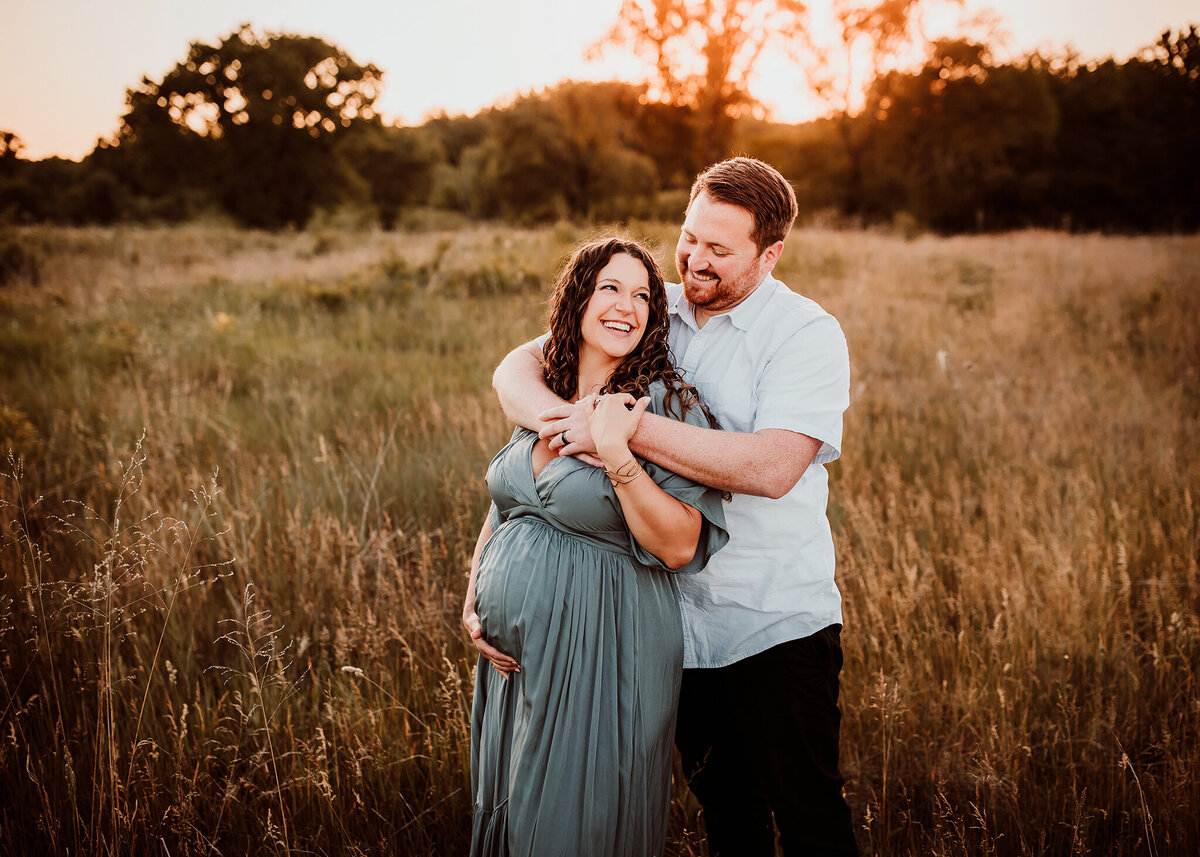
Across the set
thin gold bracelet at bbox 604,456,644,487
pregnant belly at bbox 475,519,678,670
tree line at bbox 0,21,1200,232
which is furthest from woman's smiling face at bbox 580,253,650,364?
tree line at bbox 0,21,1200,232

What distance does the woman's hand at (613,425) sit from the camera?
5.81 feet

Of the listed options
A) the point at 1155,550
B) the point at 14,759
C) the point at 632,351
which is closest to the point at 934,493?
the point at 1155,550

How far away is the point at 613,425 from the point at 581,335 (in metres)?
0.61

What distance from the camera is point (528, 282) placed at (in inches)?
394

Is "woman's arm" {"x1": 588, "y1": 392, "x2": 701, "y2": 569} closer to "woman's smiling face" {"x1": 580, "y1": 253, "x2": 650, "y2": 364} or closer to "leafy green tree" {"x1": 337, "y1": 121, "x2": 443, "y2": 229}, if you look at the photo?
"woman's smiling face" {"x1": 580, "y1": 253, "x2": 650, "y2": 364}

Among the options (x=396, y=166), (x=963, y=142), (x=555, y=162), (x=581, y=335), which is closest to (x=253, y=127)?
(x=396, y=166)

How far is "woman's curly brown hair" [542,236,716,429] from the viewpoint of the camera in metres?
2.14

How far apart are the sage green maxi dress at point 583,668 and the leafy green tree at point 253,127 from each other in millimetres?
36563

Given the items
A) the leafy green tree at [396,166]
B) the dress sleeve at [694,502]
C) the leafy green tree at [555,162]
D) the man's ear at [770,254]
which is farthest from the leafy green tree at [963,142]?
the dress sleeve at [694,502]

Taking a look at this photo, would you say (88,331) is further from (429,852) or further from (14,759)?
(429,852)

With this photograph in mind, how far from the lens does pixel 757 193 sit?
2.10 meters

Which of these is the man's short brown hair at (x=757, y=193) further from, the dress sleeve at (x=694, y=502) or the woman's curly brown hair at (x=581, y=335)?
the dress sleeve at (x=694, y=502)

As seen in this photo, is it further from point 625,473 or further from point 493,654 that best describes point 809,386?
point 493,654

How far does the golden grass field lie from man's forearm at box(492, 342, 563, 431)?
2.07 feet
